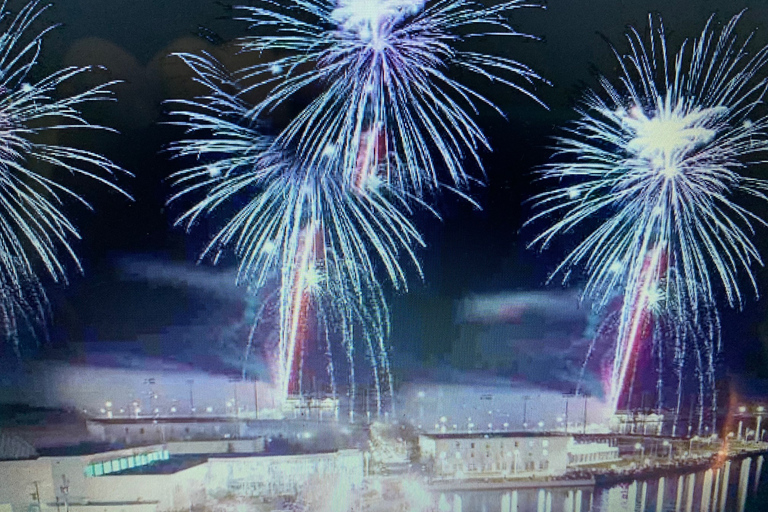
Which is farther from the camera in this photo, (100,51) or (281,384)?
(281,384)

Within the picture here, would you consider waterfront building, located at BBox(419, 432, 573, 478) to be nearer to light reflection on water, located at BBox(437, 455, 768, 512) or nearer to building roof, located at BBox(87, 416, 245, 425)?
light reflection on water, located at BBox(437, 455, 768, 512)

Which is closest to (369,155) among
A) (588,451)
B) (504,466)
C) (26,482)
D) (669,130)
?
(669,130)

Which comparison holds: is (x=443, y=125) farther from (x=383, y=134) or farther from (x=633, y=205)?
(x=633, y=205)

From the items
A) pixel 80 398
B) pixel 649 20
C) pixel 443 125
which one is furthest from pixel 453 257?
pixel 80 398

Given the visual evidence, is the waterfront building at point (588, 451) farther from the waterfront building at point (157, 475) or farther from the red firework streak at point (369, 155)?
the red firework streak at point (369, 155)

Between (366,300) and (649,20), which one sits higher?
(649,20)

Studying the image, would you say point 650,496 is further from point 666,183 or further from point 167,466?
point 167,466
